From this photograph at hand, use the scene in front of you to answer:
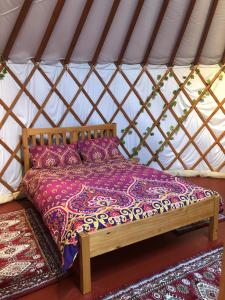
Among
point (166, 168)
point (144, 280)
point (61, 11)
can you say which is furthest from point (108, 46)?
point (144, 280)

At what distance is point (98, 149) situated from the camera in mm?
3598

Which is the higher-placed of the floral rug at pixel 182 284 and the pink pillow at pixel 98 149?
the pink pillow at pixel 98 149

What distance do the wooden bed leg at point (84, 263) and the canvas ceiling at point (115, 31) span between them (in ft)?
7.27

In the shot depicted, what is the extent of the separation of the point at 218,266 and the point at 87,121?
8.26 ft

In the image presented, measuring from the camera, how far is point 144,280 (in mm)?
1941

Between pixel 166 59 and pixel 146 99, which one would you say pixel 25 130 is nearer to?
pixel 146 99

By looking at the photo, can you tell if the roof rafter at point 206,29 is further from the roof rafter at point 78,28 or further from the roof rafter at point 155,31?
the roof rafter at point 78,28

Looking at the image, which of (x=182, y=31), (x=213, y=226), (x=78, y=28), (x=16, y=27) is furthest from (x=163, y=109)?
(x=16, y=27)

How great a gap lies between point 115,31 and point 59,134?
1469mm

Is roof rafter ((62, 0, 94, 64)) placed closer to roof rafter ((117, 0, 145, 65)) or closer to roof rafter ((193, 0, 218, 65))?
roof rafter ((117, 0, 145, 65))

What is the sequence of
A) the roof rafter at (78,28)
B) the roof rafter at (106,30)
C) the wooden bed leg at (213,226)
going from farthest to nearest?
the roof rafter at (106,30)
the roof rafter at (78,28)
the wooden bed leg at (213,226)

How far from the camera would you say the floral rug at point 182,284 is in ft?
5.90

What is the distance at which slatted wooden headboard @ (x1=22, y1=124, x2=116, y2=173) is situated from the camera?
3418 millimetres

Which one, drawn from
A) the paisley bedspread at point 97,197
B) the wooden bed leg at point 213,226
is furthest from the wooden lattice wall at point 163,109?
the wooden bed leg at point 213,226
